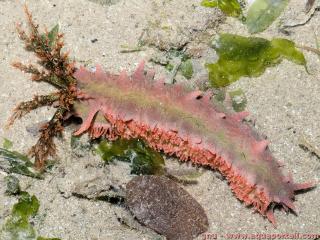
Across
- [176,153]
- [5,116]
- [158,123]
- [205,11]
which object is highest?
[205,11]

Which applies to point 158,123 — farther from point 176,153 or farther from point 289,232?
point 289,232

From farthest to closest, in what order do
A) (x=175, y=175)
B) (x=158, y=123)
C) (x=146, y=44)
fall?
1. (x=146, y=44)
2. (x=175, y=175)
3. (x=158, y=123)

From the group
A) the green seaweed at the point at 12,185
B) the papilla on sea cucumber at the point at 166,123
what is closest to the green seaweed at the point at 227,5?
the papilla on sea cucumber at the point at 166,123

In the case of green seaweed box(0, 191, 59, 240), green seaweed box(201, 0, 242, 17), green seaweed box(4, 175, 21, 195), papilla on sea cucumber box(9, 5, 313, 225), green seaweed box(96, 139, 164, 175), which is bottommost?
green seaweed box(0, 191, 59, 240)

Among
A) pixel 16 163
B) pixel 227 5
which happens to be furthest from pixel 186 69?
pixel 16 163

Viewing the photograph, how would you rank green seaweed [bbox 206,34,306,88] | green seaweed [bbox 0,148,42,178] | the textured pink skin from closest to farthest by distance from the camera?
the textured pink skin, green seaweed [bbox 0,148,42,178], green seaweed [bbox 206,34,306,88]

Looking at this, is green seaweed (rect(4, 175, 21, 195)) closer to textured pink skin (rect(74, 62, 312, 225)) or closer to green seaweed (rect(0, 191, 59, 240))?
green seaweed (rect(0, 191, 59, 240))

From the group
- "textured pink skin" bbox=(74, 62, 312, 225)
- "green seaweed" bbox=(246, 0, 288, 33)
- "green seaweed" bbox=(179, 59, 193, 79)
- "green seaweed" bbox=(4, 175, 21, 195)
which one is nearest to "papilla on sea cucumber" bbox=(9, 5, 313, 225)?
"textured pink skin" bbox=(74, 62, 312, 225)

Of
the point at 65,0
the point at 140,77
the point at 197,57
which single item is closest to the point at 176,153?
the point at 140,77
